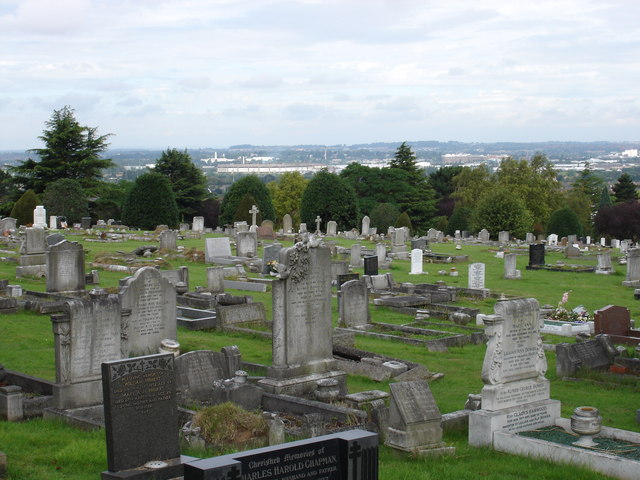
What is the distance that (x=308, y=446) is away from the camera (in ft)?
24.9

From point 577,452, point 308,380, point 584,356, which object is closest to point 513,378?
point 577,452

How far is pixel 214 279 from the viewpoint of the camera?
80.1 feet

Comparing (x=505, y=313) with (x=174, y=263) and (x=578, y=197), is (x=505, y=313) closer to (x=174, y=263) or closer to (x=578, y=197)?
(x=174, y=263)

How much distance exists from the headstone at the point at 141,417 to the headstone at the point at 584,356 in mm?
8311

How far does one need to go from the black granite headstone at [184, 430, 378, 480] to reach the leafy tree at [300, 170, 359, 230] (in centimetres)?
5736

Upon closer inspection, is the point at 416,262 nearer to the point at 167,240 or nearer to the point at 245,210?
the point at 167,240

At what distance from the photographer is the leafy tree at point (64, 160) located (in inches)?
2403

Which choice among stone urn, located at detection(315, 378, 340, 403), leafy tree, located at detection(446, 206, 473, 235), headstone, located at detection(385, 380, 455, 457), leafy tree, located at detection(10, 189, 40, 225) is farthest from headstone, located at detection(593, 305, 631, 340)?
leafy tree, located at detection(446, 206, 473, 235)

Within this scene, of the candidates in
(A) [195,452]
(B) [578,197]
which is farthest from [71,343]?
(B) [578,197]

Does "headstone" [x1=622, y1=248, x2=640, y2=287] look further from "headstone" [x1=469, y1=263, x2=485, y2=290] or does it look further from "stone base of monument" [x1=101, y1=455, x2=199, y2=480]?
Result: "stone base of monument" [x1=101, y1=455, x2=199, y2=480]

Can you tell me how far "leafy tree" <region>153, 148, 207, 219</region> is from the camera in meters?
72.8

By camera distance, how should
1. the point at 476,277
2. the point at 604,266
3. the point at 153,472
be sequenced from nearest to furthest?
the point at 153,472 → the point at 476,277 → the point at 604,266

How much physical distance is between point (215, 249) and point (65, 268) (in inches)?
456

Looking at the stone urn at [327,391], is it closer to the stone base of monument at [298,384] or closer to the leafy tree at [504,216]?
the stone base of monument at [298,384]
